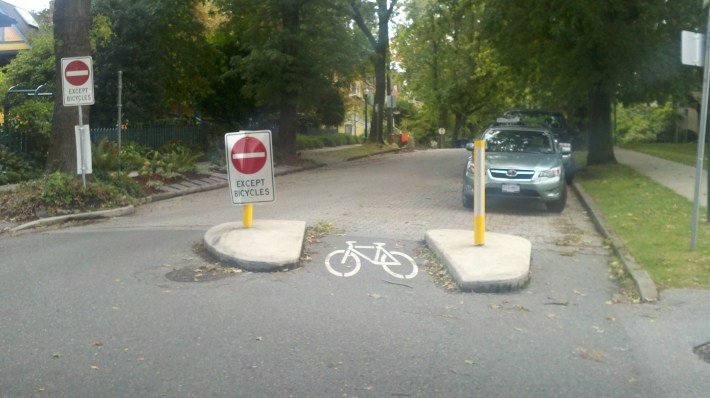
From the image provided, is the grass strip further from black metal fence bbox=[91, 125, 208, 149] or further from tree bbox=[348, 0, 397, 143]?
tree bbox=[348, 0, 397, 143]

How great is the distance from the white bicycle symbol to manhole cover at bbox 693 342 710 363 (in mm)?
3251

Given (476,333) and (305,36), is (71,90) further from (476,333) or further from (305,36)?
(305,36)

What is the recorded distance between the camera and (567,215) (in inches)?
578

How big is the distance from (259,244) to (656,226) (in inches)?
234

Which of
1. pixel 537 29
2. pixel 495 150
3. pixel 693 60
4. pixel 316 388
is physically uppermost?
pixel 537 29

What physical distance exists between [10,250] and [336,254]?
431cm

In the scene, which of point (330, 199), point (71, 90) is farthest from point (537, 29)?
point (71, 90)

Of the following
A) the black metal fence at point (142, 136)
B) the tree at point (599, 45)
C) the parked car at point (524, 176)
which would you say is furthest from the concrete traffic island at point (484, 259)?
the black metal fence at point (142, 136)

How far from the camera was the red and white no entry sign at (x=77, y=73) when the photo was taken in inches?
552

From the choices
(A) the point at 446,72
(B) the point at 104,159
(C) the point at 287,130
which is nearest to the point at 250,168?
(B) the point at 104,159

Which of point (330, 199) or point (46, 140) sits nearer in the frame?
point (330, 199)

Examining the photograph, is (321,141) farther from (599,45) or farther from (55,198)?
(55,198)

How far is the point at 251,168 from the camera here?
10.6 m

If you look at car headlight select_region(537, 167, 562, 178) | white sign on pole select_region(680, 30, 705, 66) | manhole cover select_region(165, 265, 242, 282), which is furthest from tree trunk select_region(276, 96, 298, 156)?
white sign on pole select_region(680, 30, 705, 66)
